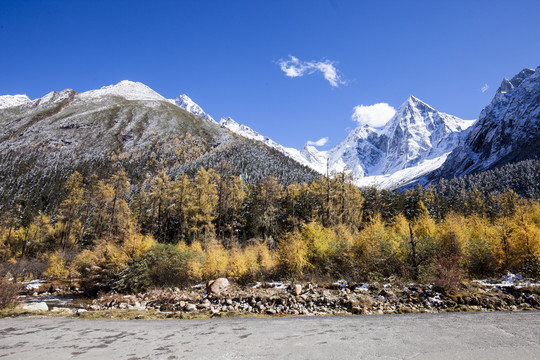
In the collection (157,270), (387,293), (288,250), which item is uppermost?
(288,250)

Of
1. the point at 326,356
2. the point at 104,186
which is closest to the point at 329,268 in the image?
the point at 326,356

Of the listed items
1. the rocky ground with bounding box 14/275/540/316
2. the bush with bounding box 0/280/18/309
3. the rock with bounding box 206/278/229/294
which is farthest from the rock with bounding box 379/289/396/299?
the bush with bounding box 0/280/18/309

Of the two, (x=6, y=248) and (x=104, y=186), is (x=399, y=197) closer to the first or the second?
(x=104, y=186)

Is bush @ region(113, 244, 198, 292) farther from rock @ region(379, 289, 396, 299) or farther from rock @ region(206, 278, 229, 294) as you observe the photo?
rock @ region(379, 289, 396, 299)

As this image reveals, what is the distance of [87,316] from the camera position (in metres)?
17.1

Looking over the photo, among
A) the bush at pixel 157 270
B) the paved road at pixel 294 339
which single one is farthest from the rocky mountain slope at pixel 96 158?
the paved road at pixel 294 339

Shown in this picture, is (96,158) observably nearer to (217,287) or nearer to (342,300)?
(217,287)

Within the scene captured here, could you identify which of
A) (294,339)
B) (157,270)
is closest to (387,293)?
(294,339)

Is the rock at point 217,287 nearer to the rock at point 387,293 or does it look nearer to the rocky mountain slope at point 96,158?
the rock at point 387,293

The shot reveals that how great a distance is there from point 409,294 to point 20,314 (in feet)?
81.2

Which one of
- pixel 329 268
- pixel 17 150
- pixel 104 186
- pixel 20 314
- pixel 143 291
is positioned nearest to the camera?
pixel 20 314

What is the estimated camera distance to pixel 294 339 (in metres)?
9.89

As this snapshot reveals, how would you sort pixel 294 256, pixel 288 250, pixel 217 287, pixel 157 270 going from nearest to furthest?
pixel 217 287 < pixel 294 256 < pixel 288 250 < pixel 157 270

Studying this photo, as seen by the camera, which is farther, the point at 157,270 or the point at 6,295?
the point at 157,270
